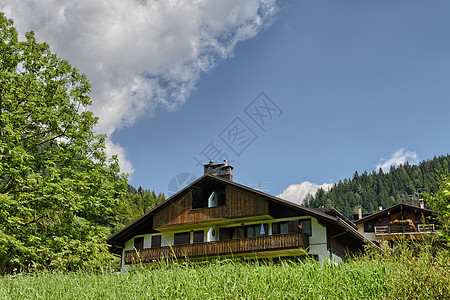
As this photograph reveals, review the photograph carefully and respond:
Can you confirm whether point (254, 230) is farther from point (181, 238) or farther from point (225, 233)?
point (181, 238)

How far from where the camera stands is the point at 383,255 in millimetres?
7836

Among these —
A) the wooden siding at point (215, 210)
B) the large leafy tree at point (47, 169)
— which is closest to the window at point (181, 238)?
the wooden siding at point (215, 210)

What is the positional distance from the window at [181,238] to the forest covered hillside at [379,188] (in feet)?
351

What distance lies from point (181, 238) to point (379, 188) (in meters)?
129

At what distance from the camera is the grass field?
6512 millimetres

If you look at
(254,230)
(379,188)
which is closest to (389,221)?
(254,230)

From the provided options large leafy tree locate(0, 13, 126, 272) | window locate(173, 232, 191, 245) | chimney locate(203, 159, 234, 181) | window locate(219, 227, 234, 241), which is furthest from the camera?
chimney locate(203, 159, 234, 181)

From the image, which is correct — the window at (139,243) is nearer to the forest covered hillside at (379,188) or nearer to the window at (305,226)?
the window at (305,226)

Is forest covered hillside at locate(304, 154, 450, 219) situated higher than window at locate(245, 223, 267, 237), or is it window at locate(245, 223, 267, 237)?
forest covered hillside at locate(304, 154, 450, 219)

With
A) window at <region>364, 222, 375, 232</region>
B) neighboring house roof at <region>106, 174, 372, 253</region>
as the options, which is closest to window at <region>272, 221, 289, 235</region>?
neighboring house roof at <region>106, 174, 372, 253</region>

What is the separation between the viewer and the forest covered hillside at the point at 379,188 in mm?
137000

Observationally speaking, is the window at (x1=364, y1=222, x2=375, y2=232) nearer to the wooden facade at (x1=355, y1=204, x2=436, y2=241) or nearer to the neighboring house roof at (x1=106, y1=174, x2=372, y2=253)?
the wooden facade at (x1=355, y1=204, x2=436, y2=241)

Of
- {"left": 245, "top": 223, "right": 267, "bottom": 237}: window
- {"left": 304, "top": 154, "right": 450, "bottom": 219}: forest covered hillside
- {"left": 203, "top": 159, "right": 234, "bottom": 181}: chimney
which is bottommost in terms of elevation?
{"left": 245, "top": 223, "right": 267, "bottom": 237}: window

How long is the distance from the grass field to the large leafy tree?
797 cm
